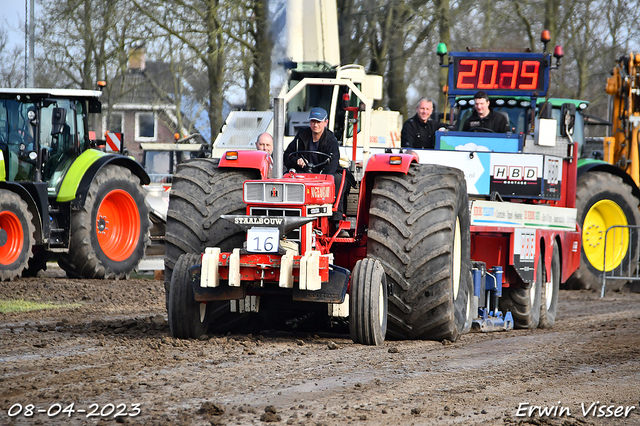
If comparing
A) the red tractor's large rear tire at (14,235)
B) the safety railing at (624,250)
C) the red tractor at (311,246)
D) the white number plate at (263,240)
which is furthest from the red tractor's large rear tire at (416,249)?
the safety railing at (624,250)

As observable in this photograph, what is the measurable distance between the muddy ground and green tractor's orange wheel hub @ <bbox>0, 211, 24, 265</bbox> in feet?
11.5

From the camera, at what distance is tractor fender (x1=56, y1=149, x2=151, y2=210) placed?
41.8ft

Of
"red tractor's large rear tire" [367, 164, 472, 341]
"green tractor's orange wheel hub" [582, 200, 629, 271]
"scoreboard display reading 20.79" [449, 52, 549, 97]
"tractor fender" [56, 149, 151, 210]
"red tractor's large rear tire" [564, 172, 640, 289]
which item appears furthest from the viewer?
"green tractor's orange wheel hub" [582, 200, 629, 271]

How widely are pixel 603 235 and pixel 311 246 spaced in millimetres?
9755

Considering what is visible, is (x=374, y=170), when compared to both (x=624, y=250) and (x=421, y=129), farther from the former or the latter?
(x=624, y=250)

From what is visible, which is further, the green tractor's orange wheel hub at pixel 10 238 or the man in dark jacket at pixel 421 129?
the green tractor's orange wheel hub at pixel 10 238

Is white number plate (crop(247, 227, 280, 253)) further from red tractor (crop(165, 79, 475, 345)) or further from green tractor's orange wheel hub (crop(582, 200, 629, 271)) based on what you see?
green tractor's orange wheel hub (crop(582, 200, 629, 271))

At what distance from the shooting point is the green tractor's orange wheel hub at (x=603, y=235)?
1499 centimetres

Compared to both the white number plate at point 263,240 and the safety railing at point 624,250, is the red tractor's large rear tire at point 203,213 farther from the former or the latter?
the safety railing at point 624,250

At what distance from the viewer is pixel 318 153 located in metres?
7.39

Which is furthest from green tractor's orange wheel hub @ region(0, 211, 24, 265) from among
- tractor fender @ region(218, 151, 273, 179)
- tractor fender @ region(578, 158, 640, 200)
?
tractor fender @ region(578, 158, 640, 200)

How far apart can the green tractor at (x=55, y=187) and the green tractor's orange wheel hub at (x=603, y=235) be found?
7671 mm

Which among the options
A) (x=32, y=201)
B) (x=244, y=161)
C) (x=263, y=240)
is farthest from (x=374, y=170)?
(x=32, y=201)

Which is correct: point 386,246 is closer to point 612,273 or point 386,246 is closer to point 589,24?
point 612,273
